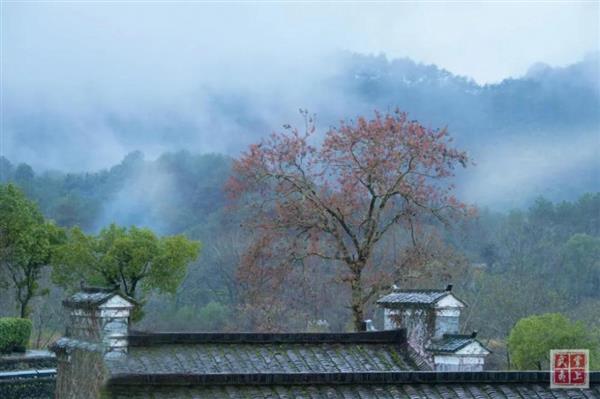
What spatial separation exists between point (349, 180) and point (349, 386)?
43.7 feet

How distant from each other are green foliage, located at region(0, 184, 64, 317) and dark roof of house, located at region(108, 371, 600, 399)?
1875 centimetres

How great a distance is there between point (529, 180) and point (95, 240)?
46.4 meters

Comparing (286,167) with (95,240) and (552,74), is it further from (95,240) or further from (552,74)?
(552,74)

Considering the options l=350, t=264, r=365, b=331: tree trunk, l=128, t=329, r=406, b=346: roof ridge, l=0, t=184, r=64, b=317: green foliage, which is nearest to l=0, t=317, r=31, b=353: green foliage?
l=0, t=184, r=64, b=317: green foliage

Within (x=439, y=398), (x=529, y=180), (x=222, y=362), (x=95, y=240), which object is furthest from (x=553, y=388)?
(x=529, y=180)

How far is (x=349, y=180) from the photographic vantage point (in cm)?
1973

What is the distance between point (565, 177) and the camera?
67000 mm

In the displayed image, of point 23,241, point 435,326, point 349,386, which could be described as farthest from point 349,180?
point 349,386

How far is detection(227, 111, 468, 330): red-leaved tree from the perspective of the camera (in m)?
19.4

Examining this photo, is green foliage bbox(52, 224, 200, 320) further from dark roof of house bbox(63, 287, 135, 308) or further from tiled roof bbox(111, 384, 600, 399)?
tiled roof bbox(111, 384, 600, 399)

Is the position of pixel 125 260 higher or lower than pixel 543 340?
higher

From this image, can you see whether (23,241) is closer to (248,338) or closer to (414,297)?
(414,297)

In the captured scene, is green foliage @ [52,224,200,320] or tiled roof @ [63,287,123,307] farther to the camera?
green foliage @ [52,224,200,320]

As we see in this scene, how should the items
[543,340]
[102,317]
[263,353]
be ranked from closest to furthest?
[102,317] < [263,353] < [543,340]
